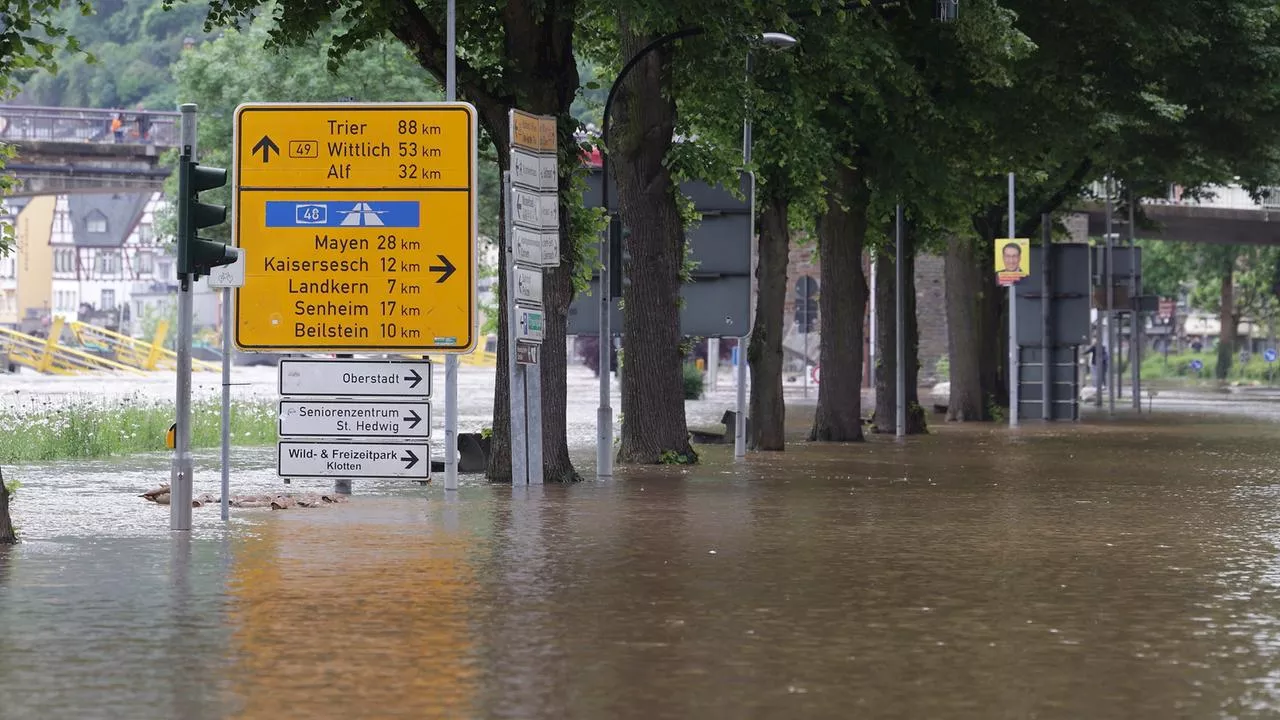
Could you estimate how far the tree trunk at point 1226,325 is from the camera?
348 ft

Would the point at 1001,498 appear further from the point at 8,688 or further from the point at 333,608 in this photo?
the point at 8,688

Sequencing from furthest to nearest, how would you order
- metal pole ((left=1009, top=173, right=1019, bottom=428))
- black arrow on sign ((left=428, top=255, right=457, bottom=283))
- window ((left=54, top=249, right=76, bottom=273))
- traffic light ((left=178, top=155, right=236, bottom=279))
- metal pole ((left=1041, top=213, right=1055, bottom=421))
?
window ((left=54, top=249, right=76, bottom=273))
metal pole ((left=1041, top=213, right=1055, bottom=421))
metal pole ((left=1009, top=173, right=1019, bottom=428))
black arrow on sign ((left=428, top=255, right=457, bottom=283))
traffic light ((left=178, top=155, right=236, bottom=279))

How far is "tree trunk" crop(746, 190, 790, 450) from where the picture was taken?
35438mm

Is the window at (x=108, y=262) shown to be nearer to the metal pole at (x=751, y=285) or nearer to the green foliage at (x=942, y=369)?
the green foliage at (x=942, y=369)

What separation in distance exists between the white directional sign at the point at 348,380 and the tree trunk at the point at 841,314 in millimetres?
17697

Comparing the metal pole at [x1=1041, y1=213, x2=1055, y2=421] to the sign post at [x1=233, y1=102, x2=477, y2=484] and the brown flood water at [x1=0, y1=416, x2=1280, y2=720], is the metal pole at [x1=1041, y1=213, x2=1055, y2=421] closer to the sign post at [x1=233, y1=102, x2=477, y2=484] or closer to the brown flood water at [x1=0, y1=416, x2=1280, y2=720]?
the brown flood water at [x1=0, y1=416, x2=1280, y2=720]

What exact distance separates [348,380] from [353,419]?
362mm

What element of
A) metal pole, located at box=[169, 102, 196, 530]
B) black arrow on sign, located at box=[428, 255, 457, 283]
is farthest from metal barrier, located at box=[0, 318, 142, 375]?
metal pole, located at box=[169, 102, 196, 530]

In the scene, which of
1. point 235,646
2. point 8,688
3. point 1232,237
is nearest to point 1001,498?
point 235,646

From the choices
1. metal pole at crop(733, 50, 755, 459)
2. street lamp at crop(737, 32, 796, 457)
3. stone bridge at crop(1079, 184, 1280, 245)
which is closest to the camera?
street lamp at crop(737, 32, 796, 457)

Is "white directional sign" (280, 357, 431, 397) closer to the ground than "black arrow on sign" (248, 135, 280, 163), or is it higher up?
closer to the ground

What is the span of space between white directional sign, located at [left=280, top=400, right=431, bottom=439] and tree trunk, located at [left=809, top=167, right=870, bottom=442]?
17.8m

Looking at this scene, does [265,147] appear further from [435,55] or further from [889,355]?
[889,355]

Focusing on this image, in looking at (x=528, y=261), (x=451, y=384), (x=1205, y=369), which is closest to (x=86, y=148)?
(x=528, y=261)
